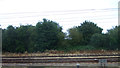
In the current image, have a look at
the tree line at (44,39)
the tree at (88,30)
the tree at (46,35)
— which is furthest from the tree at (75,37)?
the tree at (46,35)

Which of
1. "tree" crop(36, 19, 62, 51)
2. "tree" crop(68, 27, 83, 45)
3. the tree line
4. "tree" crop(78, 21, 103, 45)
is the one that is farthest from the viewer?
"tree" crop(78, 21, 103, 45)

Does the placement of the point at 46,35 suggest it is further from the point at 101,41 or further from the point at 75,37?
the point at 101,41

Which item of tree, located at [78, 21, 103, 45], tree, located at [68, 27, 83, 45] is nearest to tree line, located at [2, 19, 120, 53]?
tree, located at [68, 27, 83, 45]

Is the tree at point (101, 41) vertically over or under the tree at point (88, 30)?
under

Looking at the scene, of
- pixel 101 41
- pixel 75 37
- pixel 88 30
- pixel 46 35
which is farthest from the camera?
pixel 88 30

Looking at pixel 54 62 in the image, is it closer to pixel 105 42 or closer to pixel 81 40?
pixel 105 42

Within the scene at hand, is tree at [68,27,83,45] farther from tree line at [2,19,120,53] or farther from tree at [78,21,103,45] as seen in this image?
tree at [78,21,103,45]

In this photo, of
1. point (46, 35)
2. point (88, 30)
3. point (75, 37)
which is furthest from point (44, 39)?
point (88, 30)

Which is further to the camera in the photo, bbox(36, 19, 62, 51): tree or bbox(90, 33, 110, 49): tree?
bbox(36, 19, 62, 51): tree

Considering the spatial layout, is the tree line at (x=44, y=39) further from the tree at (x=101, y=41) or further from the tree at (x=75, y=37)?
the tree at (x=75, y=37)

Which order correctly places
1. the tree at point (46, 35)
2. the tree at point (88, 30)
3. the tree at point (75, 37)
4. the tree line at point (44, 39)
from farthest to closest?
1. the tree at point (88, 30)
2. the tree at point (75, 37)
3. the tree at point (46, 35)
4. the tree line at point (44, 39)

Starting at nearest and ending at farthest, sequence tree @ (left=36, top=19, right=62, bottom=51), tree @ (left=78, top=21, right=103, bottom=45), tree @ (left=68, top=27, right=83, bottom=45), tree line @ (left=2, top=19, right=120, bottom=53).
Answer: tree line @ (left=2, top=19, right=120, bottom=53) < tree @ (left=36, top=19, right=62, bottom=51) < tree @ (left=68, top=27, right=83, bottom=45) < tree @ (left=78, top=21, right=103, bottom=45)

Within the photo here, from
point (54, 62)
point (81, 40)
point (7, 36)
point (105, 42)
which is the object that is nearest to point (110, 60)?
point (54, 62)

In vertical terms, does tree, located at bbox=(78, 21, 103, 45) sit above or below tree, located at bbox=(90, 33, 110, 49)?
above
